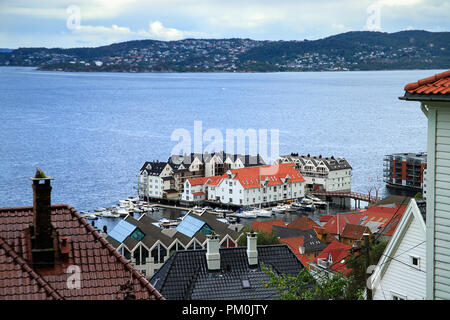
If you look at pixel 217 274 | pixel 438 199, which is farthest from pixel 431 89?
pixel 217 274

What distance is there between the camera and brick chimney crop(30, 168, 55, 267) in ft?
20.5

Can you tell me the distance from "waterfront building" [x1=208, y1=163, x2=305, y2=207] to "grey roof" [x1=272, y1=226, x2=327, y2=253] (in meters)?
21.2

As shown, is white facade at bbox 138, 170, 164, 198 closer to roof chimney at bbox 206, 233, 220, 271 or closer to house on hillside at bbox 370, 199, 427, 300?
roof chimney at bbox 206, 233, 220, 271

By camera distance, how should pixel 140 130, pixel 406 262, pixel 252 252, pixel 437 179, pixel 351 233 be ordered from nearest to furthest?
1. pixel 437 179
2. pixel 406 262
3. pixel 252 252
4. pixel 351 233
5. pixel 140 130

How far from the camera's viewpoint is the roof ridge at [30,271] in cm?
589

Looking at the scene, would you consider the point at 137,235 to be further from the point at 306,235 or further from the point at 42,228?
the point at 42,228

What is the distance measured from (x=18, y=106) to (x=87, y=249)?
152 m

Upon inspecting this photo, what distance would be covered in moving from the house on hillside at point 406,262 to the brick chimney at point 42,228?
11.8 ft

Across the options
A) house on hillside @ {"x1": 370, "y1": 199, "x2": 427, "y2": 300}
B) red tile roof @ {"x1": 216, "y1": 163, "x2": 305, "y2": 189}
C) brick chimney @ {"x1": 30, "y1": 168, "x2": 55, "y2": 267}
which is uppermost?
brick chimney @ {"x1": 30, "y1": 168, "x2": 55, "y2": 267}

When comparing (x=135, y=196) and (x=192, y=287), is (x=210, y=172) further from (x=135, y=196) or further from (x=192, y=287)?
(x=192, y=287)

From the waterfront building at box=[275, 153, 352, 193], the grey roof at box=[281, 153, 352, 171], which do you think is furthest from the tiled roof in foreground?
the grey roof at box=[281, 153, 352, 171]

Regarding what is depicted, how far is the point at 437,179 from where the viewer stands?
485 centimetres

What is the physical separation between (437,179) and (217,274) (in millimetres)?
9368
